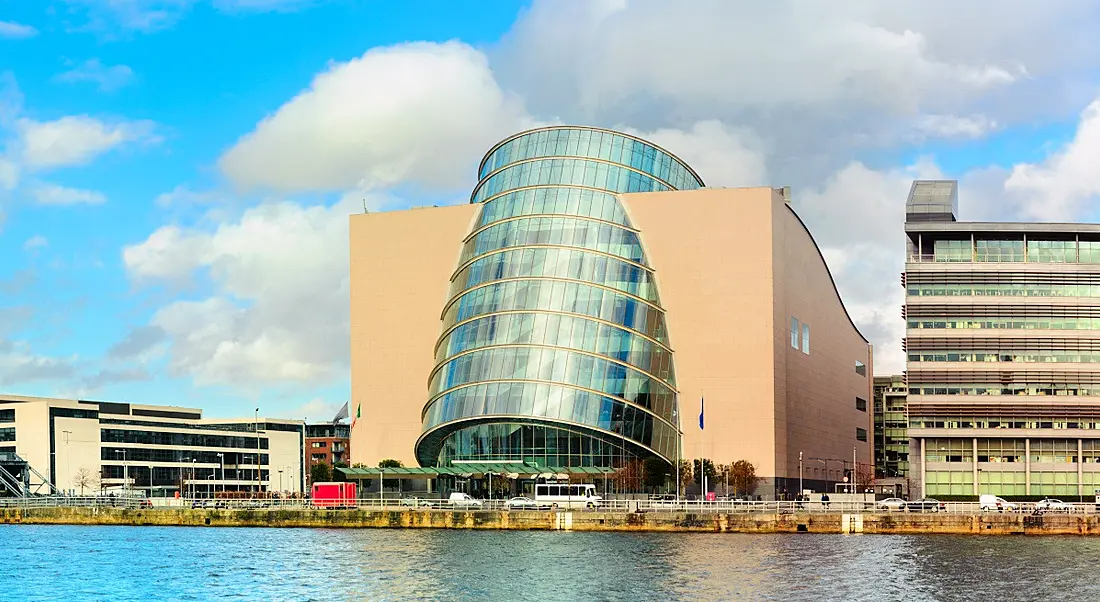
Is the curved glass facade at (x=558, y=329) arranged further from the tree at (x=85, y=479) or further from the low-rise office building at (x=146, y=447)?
the tree at (x=85, y=479)

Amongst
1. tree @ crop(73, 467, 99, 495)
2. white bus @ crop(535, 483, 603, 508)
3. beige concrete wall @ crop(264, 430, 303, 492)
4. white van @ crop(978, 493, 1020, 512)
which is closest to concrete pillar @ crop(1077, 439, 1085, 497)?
white van @ crop(978, 493, 1020, 512)

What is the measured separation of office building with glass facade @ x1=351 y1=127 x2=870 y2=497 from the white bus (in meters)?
8.66

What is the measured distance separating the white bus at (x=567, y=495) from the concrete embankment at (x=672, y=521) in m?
5.57

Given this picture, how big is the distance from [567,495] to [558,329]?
15128 mm

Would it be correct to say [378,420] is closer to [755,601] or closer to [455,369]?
[455,369]


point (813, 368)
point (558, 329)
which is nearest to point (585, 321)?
point (558, 329)

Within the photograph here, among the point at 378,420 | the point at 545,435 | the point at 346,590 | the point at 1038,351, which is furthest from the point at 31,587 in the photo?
the point at 1038,351

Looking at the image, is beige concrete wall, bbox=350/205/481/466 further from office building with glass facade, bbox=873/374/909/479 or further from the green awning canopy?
office building with glass facade, bbox=873/374/909/479

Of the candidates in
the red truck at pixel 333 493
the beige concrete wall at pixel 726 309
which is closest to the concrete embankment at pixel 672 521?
the red truck at pixel 333 493

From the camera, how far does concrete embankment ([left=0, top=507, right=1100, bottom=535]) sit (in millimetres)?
72375

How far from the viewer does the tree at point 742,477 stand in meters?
100

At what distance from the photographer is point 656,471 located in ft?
336

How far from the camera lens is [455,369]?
10438 cm

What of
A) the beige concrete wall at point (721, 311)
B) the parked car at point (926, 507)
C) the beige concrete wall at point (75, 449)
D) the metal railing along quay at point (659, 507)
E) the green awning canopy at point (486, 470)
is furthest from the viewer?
the beige concrete wall at point (75, 449)
